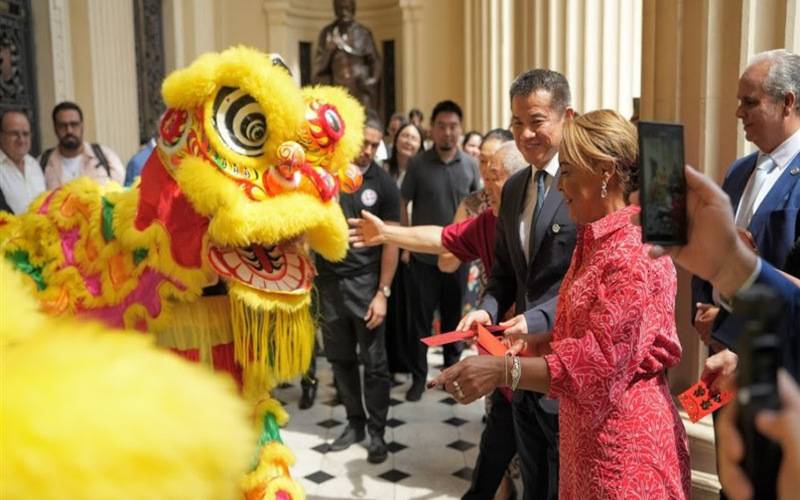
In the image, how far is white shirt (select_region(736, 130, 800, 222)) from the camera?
2525mm

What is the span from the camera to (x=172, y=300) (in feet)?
7.85

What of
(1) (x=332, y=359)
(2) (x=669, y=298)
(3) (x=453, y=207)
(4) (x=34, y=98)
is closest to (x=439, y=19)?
(4) (x=34, y=98)

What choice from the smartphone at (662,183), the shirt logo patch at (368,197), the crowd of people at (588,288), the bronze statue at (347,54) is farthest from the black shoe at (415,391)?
the bronze statue at (347,54)

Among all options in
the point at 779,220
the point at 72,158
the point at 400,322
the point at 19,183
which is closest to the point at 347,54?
the point at 72,158

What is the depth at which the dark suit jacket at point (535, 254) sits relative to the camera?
2.53 metres

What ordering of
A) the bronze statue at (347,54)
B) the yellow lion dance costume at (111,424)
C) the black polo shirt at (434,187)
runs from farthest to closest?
1. the bronze statue at (347,54)
2. the black polo shirt at (434,187)
3. the yellow lion dance costume at (111,424)

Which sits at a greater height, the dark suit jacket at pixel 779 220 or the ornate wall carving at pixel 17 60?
the ornate wall carving at pixel 17 60

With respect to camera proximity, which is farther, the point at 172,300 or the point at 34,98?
the point at 34,98

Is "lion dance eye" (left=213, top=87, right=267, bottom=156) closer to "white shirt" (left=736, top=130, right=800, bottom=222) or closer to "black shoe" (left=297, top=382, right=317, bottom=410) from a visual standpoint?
"white shirt" (left=736, top=130, right=800, bottom=222)

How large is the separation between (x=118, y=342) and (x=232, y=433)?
15 centimetres

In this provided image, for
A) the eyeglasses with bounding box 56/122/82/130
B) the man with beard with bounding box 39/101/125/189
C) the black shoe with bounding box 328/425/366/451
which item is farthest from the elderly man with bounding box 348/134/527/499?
the eyeglasses with bounding box 56/122/82/130

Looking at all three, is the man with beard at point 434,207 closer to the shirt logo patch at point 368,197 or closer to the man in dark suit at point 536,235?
the shirt logo patch at point 368,197

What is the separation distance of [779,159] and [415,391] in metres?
3.52

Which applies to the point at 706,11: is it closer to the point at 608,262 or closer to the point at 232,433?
the point at 608,262
